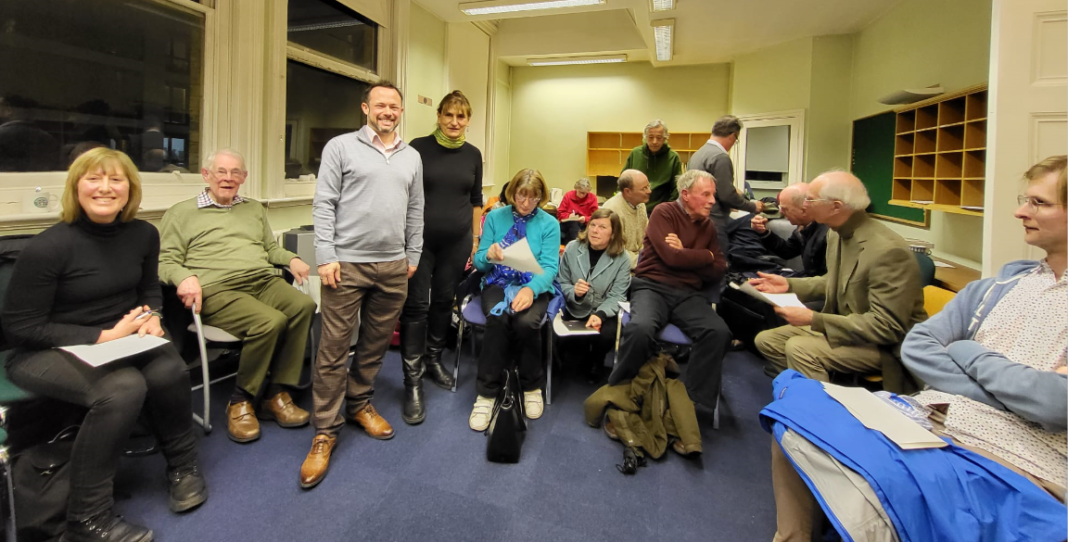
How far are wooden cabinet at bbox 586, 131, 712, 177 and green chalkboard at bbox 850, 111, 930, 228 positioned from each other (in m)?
2.41

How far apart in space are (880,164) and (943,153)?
130cm

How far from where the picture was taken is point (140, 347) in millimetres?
1688

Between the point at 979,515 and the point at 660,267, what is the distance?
5.67 ft

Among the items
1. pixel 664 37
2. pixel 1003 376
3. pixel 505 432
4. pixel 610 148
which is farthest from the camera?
pixel 610 148

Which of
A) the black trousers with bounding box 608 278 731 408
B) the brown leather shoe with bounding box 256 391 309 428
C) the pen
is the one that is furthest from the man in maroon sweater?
the pen

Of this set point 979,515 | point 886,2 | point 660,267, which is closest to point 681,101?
point 886,2

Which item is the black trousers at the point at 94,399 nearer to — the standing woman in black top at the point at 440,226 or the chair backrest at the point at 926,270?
the standing woman in black top at the point at 440,226

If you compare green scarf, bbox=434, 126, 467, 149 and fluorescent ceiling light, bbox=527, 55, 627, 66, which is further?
fluorescent ceiling light, bbox=527, 55, 627, 66

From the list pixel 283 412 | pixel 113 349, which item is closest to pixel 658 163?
pixel 283 412

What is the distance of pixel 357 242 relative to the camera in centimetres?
205

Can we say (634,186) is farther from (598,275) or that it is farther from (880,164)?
(880,164)

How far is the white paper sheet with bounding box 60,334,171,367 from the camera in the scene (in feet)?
5.22

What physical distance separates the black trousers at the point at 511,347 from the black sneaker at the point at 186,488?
3.94 feet

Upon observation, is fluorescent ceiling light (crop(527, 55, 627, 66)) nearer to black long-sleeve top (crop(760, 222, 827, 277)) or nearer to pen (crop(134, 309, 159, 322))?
black long-sleeve top (crop(760, 222, 827, 277))
